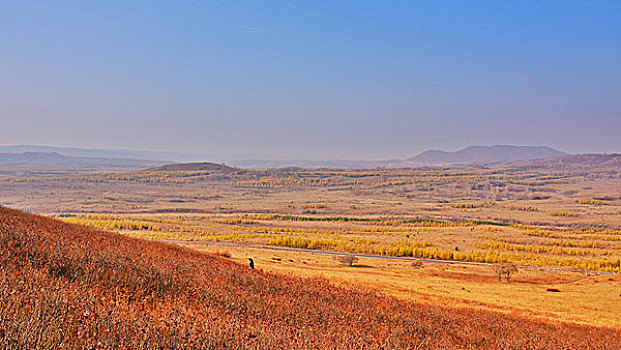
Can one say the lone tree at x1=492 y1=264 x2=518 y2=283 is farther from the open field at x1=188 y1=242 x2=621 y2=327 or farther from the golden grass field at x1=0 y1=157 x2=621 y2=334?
the golden grass field at x1=0 y1=157 x2=621 y2=334

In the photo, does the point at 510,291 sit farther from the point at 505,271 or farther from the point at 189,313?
the point at 189,313

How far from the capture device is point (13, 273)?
7445 mm

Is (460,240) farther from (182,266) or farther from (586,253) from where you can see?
(182,266)

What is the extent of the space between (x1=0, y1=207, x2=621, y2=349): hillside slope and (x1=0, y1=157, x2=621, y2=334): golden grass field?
25.8 ft

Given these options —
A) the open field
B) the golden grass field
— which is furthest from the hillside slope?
the golden grass field

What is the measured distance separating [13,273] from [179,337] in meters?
3.36

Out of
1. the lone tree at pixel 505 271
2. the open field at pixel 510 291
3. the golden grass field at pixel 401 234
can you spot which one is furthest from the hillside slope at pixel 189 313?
the lone tree at pixel 505 271

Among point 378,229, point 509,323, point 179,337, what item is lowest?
point 378,229

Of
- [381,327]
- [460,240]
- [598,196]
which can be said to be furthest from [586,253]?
[598,196]

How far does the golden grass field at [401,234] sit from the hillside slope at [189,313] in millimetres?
7854

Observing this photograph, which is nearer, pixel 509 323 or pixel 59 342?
pixel 59 342

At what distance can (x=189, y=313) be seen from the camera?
7477 mm

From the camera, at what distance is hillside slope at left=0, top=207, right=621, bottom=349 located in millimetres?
5605

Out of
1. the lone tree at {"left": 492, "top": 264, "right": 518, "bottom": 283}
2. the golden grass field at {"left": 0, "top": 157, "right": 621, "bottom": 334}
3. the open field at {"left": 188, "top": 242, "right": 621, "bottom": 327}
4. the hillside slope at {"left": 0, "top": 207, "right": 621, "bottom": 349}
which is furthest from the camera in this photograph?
the lone tree at {"left": 492, "top": 264, "right": 518, "bottom": 283}
